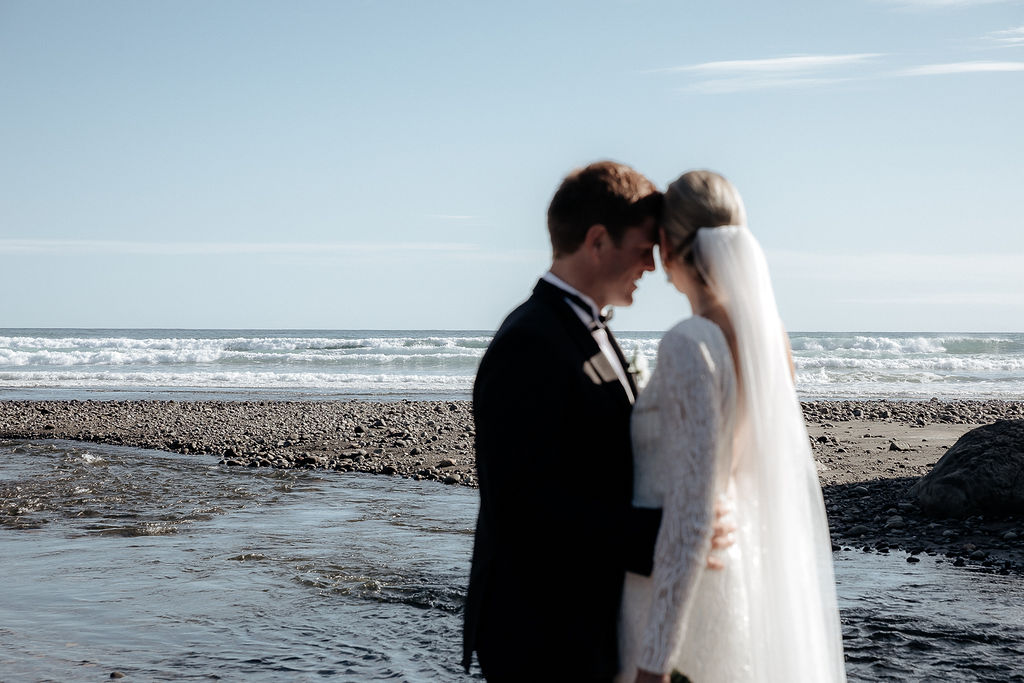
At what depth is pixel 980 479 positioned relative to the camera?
897 cm

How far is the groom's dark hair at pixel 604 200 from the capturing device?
2598 millimetres

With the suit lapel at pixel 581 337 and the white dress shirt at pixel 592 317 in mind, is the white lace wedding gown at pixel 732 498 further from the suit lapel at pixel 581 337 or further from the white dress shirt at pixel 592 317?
the white dress shirt at pixel 592 317

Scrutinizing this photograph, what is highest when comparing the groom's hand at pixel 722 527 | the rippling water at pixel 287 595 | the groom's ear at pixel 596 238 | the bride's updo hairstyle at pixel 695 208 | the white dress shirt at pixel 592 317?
the bride's updo hairstyle at pixel 695 208

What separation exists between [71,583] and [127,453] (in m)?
8.04

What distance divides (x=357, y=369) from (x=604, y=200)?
3676cm

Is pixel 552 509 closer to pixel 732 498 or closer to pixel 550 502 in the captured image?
pixel 550 502

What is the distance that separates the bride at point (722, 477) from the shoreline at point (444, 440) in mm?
5857

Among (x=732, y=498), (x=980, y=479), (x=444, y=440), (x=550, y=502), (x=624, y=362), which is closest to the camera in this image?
(x=550, y=502)

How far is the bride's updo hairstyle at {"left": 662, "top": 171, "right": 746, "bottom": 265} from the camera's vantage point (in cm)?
255

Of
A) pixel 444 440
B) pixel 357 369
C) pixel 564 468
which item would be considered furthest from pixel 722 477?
pixel 357 369

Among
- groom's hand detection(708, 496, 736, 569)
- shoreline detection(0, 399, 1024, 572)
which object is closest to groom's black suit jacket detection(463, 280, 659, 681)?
groom's hand detection(708, 496, 736, 569)

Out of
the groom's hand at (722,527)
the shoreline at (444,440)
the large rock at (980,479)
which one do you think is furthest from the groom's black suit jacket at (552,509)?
the large rock at (980,479)

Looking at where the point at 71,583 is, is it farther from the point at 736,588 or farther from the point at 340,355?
the point at 340,355

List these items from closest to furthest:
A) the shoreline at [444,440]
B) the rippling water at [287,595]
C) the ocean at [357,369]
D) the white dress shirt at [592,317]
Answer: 1. the white dress shirt at [592,317]
2. the rippling water at [287,595]
3. the shoreline at [444,440]
4. the ocean at [357,369]
